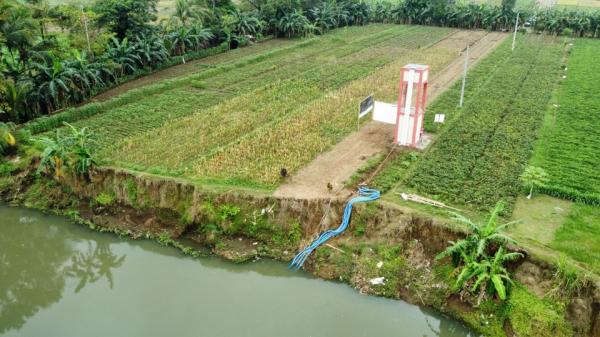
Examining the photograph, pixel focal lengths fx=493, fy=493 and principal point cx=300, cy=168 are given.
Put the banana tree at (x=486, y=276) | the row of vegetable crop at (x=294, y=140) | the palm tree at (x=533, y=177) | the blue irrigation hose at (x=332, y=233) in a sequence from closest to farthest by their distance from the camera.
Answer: the banana tree at (x=486, y=276) → the blue irrigation hose at (x=332, y=233) → the palm tree at (x=533, y=177) → the row of vegetable crop at (x=294, y=140)

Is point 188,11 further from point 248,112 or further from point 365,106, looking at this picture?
point 365,106

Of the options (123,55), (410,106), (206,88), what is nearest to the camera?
(410,106)

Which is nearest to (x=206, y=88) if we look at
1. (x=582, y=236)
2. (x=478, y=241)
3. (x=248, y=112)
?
(x=248, y=112)

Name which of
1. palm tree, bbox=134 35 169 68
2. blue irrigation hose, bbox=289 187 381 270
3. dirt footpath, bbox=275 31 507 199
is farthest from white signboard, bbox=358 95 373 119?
palm tree, bbox=134 35 169 68

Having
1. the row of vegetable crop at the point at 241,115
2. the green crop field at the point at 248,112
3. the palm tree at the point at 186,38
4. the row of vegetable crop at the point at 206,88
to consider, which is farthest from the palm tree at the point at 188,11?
the row of vegetable crop at the point at 241,115

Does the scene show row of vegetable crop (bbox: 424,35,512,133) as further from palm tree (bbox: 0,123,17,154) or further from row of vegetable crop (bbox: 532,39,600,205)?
palm tree (bbox: 0,123,17,154)

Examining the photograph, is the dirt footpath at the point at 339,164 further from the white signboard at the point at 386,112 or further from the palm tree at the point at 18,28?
Result: the palm tree at the point at 18,28

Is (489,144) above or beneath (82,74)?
beneath
